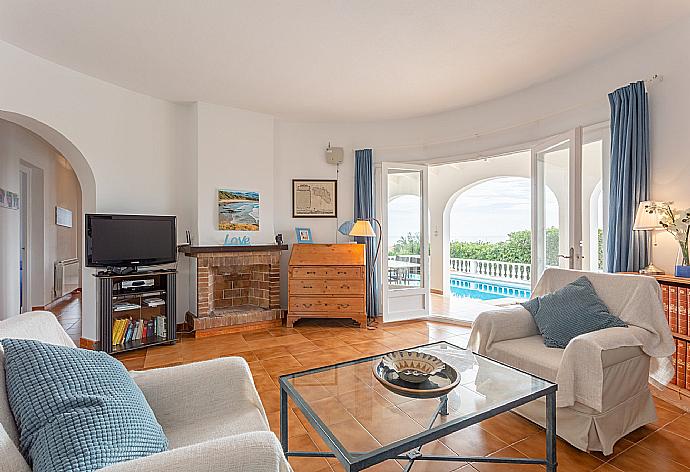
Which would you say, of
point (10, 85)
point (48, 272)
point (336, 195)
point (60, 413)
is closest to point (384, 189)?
point (336, 195)

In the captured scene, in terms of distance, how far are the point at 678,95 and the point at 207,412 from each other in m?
3.85

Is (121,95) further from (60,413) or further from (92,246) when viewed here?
(60,413)

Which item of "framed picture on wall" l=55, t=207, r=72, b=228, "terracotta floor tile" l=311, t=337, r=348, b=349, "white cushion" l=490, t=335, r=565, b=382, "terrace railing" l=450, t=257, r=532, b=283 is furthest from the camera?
"terrace railing" l=450, t=257, r=532, b=283

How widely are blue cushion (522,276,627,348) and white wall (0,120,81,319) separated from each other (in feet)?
19.9

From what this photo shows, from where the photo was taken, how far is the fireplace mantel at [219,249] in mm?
4414

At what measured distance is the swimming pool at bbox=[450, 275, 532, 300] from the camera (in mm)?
7882

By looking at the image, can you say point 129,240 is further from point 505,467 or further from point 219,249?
point 505,467

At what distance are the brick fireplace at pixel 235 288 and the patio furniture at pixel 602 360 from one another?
2.96 meters

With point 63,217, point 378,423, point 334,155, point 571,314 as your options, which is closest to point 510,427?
point 571,314

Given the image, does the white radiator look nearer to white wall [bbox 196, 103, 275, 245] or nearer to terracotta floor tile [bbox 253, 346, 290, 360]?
white wall [bbox 196, 103, 275, 245]

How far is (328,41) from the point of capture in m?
3.12

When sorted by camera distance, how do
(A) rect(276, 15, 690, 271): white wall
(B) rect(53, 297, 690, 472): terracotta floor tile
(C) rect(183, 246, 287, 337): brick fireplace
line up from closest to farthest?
(B) rect(53, 297, 690, 472): terracotta floor tile → (A) rect(276, 15, 690, 271): white wall → (C) rect(183, 246, 287, 337): brick fireplace

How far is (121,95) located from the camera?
4168 millimetres

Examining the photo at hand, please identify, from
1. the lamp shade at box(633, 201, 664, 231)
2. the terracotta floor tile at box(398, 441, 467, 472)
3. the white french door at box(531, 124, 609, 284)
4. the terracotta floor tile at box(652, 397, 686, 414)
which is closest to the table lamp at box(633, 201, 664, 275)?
the lamp shade at box(633, 201, 664, 231)
